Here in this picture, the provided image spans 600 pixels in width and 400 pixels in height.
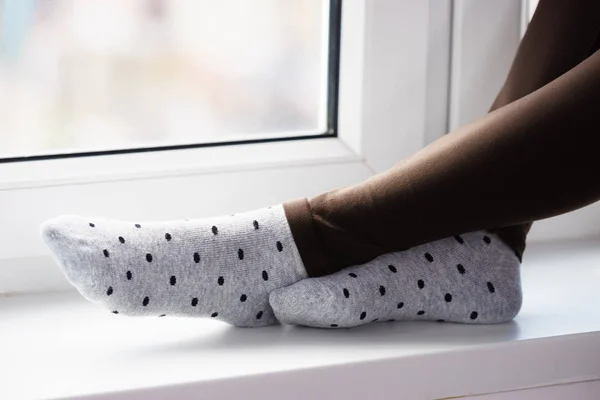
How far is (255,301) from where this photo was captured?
88cm

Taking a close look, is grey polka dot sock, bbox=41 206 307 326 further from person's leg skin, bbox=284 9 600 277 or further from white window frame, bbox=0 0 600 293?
white window frame, bbox=0 0 600 293

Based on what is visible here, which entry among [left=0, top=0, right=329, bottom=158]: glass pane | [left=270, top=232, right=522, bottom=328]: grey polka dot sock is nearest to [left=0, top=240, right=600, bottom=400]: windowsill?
[left=270, top=232, right=522, bottom=328]: grey polka dot sock

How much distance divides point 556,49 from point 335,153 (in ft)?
0.98

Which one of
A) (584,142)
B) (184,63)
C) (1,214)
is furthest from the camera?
(184,63)

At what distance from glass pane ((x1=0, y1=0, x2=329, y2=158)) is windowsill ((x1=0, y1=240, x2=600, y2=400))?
235 mm

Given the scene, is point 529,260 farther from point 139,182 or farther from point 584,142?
point 139,182

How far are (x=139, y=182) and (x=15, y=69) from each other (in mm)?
188

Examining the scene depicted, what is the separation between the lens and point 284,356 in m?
0.81

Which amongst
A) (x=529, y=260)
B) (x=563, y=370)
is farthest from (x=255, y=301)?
(x=529, y=260)

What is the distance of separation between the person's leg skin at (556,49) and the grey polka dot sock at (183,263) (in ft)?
0.79

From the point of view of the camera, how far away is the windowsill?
2.49 ft

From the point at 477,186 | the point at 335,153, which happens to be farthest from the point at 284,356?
the point at 335,153

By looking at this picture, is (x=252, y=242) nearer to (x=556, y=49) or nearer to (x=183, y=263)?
(x=183, y=263)

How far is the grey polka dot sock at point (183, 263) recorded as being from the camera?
834 millimetres
